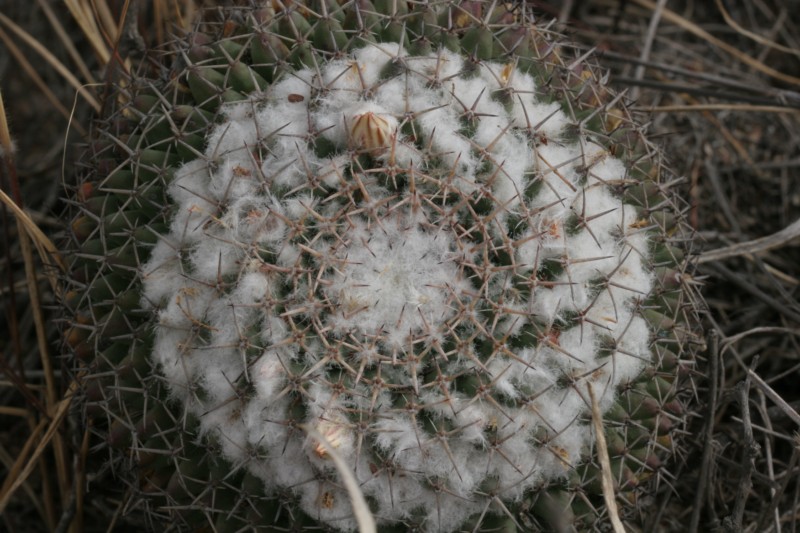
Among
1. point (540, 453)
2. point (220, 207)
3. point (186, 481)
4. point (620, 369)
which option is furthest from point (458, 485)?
point (220, 207)

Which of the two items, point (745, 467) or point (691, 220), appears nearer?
point (745, 467)

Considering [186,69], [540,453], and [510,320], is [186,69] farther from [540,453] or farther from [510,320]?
[540,453]

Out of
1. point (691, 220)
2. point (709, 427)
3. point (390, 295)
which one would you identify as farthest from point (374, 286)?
point (691, 220)

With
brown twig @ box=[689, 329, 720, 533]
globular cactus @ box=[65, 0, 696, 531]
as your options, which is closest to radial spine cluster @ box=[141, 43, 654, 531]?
globular cactus @ box=[65, 0, 696, 531]

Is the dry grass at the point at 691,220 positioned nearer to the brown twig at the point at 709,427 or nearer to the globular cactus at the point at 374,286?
the brown twig at the point at 709,427

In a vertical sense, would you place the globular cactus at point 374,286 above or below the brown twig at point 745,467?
above

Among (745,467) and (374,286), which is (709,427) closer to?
(745,467)

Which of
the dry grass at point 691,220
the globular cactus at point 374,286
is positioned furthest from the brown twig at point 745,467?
the globular cactus at point 374,286
